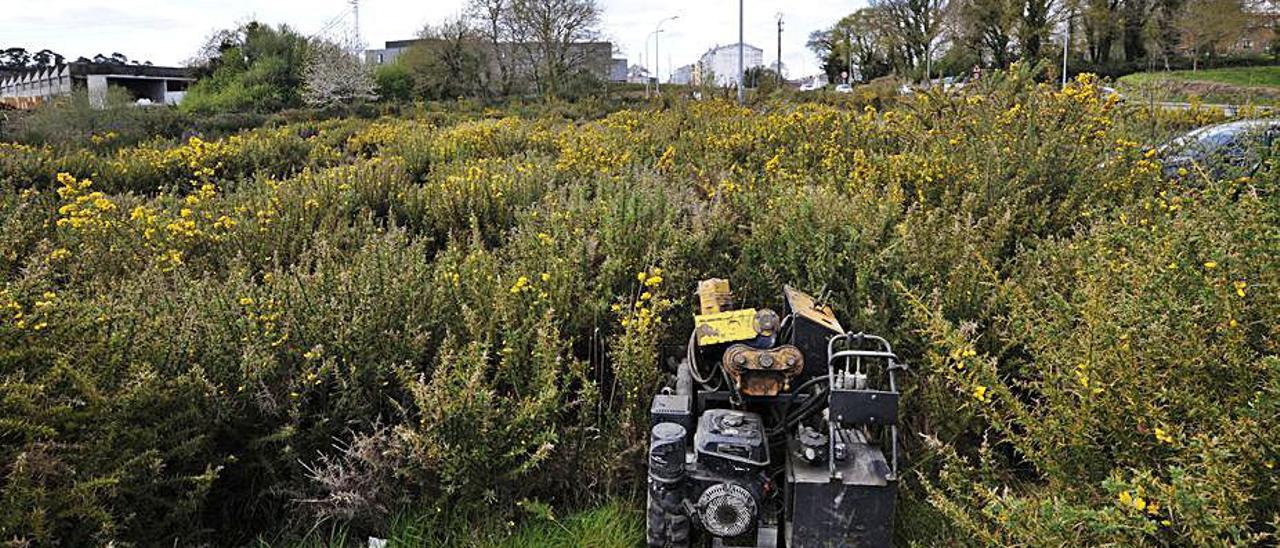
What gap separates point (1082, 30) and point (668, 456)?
46744 mm

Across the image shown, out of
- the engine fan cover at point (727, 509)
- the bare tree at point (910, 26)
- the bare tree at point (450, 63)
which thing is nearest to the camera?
the engine fan cover at point (727, 509)

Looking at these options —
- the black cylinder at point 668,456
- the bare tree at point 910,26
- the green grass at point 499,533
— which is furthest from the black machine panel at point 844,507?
the bare tree at point 910,26

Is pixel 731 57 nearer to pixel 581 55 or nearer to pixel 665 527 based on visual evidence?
pixel 581 55

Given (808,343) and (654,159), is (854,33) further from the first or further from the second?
(808,343)

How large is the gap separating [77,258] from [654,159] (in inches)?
170

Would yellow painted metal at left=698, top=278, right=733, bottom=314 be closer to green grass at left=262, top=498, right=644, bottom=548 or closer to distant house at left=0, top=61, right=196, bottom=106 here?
green grass at left=262, top=498, right=644, bottom=548

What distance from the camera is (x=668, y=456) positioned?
91.1 inches

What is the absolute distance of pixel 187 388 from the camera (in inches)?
102

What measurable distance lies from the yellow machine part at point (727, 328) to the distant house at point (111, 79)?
49241 millimetres

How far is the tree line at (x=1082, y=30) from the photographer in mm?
31953

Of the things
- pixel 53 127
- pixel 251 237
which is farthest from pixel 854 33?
pixel 251 237

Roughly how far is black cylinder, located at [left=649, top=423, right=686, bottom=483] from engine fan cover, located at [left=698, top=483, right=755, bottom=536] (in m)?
0.11

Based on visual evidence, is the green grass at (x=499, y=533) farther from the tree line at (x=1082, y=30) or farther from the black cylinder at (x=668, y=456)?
the tree line at (x=1082, y=30)

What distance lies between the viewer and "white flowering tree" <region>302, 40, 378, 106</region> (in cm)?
2947
